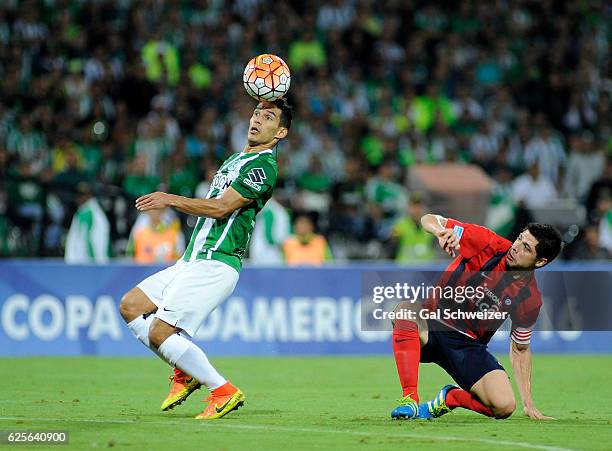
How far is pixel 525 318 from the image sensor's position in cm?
936

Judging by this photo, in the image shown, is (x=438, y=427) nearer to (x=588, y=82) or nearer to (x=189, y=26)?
(x=189, y=26)

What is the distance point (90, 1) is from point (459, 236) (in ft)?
46.8

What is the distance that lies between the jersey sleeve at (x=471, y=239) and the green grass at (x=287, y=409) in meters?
1.31

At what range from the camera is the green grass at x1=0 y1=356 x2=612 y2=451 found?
8039mm

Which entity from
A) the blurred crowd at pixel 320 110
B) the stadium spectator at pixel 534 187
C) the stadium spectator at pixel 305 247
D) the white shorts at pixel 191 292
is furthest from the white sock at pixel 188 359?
the stadium spectator at pixel 534 187

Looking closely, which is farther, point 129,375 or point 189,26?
point 189,26

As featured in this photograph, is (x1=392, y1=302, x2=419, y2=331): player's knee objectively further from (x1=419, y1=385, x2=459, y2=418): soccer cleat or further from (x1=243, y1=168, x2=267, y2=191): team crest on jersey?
(x1=243, y1=168, x2=267, y2=191): team crest on jersey

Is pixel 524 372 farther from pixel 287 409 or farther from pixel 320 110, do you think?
pixel 320 110

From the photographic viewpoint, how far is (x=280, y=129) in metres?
9.67

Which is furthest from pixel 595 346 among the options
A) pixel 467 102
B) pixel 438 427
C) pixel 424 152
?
pixel 438 427

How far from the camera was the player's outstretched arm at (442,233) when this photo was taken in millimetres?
8859

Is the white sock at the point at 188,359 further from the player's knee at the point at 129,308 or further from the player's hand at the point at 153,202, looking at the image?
the player's hand at the point at 153,202

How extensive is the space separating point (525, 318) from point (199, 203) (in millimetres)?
2645

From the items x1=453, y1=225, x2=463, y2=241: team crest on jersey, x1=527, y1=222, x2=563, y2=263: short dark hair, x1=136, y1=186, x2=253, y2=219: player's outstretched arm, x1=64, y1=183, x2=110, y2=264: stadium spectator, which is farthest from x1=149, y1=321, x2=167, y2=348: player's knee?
x1=64, y1=183, x2=110, y2=264: stadium spectator
